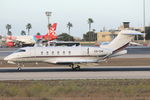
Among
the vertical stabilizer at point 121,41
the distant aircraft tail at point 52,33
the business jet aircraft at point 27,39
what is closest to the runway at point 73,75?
the vertical stabilizer at point 121,41

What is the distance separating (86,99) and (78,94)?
2679mm

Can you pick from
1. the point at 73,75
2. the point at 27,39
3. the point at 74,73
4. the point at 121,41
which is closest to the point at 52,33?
the point at 27,39

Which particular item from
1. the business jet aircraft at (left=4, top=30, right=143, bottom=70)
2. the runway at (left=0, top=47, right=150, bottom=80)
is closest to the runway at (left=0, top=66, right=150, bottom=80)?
the runway at (left=0, top=47, right=150, bottom=80)

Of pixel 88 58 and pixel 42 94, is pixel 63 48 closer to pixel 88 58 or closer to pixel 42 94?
pixel 88 58

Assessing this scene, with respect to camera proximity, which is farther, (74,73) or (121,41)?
(121,41)

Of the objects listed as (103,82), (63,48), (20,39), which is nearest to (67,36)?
(20,39)

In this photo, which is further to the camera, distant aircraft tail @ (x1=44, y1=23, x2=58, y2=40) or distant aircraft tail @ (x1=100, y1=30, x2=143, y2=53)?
distant aircraft tail @ (x1=44, y1=23, x2=58, y2=40)

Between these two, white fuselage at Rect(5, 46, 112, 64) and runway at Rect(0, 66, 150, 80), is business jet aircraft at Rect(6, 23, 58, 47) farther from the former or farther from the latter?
runway at Rect(0, 66, 150, 80)

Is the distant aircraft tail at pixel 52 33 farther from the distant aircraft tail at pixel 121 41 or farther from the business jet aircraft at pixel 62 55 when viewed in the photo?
the business jet aircraft at pixel 62 55

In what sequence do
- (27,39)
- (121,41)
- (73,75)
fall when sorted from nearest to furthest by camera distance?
(73,75), (121,41), (27,39)

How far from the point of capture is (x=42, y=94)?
19.9m

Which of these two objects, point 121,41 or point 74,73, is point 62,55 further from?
point 121,41

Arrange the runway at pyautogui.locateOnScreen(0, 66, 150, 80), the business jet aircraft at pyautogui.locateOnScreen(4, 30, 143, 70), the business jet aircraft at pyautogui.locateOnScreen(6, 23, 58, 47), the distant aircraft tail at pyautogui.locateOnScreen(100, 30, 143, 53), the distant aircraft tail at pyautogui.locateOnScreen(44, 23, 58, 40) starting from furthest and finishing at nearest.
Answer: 1. the business jet aircraft at pyautogui.locateOnScreen(6, 23, 58, 47)
2. the distant aircraft tail at pyautogui.locateOnScreen(44, 23, 58, 40)
3. the distant aircraft tail at pyautogui.locateOnScreen(100, 30, 143, 53)
4. the business jet aircraft at pyautogui.locateOnScreen(4, 30, 143, 70)
5. the runway at pyautogui.locateOnScreen(0, 66, 150, 80)

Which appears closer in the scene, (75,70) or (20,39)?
(75,70)
